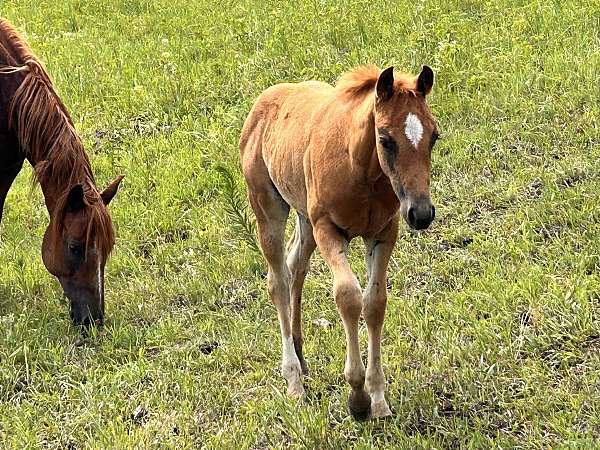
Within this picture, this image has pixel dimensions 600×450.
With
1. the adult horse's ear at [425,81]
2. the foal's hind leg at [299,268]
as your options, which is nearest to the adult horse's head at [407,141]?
the adult horse's ear at [425,81]

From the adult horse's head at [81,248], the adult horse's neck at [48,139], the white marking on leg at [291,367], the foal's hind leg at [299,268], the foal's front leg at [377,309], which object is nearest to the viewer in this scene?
the foal's front leg at [377,309]

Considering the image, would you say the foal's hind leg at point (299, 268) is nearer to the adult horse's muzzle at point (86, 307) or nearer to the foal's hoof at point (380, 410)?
→ the foal's hoof at point (380, 410)

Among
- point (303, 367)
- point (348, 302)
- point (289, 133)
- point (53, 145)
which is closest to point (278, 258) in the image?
point (303, 367)

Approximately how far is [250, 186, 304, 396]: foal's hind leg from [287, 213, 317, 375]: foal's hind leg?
0.05 meters

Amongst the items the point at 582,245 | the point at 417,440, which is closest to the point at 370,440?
the point at 417,440

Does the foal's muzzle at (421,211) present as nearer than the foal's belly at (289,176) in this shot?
Yes

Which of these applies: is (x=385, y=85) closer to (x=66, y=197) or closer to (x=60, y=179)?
(x=66, y=197)

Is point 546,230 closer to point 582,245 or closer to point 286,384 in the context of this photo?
point 582,245

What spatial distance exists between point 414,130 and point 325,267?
2.66m

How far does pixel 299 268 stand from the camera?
502cm

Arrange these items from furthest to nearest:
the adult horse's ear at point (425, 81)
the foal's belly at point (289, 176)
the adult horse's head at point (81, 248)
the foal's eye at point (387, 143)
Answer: the adult horse's head at point (81, 248) < the foal's belly at point (289, 176) < the adult horse's ear at point (425, 81) < the foal's eye at point (387, 143)

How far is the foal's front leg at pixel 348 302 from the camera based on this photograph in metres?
3.97

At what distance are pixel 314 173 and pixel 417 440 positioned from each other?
4.68 feet

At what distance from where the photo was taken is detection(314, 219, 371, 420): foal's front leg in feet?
13.0
